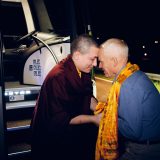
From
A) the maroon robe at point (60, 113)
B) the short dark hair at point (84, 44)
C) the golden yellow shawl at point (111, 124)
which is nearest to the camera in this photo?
the golden yellow shawl at point (111, 124)

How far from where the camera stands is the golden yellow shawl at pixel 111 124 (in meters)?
2.55

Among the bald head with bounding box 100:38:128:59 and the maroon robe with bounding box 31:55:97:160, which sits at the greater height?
the bald head with bounding box 100:38:128:59

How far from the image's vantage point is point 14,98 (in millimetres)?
4395

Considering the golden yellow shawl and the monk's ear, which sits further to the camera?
the monk's ear

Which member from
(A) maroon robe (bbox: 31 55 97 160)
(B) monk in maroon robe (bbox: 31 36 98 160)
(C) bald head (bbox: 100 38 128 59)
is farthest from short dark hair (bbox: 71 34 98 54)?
(C) bald head (bbox: 100 38 128 59)

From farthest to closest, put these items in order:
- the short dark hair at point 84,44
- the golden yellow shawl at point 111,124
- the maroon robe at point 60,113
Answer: the short dark hair at point 84,44, the maroon robe at point 60,113, the golden yellow shawl at point 111,124

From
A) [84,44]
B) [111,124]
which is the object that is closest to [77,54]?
[84,44]

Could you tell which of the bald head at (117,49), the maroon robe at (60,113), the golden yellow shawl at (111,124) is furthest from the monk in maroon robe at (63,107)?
the bald head at (117,49)

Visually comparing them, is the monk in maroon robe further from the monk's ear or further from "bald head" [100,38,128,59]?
"bald head" [100,38,128,59]

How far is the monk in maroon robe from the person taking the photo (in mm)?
3023

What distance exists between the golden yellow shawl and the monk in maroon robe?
0.51 m

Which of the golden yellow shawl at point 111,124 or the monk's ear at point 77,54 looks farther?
the monk's ear at point 77,54

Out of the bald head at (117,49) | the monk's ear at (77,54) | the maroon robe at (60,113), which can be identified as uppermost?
the bald head at (117,49)

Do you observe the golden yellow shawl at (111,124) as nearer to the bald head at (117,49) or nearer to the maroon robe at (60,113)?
the bald head at (117,49)
